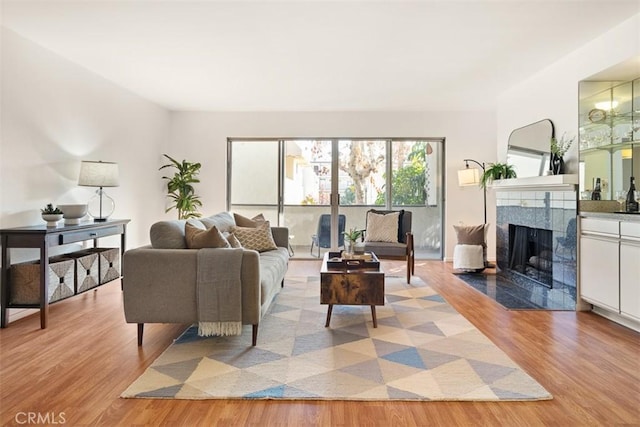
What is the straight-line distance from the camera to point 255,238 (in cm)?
418

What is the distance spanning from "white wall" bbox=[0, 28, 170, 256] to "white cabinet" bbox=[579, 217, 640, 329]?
5276mm

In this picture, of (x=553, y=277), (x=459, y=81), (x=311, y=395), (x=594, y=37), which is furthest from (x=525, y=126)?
(x=311, y=395)

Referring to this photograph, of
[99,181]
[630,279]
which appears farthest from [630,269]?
[99,181]

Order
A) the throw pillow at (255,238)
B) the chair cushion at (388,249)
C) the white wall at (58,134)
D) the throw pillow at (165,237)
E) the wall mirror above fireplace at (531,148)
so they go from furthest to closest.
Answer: the chair cushion at (388,249)
the wall mirror above fireplace at (531,148)
the throw pillow at (255,238)
the white wall at (58,134)
the throw pillow at (165,237)

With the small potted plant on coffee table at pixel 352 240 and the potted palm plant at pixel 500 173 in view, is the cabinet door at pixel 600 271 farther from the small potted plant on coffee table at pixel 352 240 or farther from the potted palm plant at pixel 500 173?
the small potted plant on coffee table at pixel 352 240

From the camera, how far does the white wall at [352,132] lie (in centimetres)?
648

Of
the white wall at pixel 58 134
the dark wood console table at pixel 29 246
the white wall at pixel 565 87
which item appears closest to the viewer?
the dark wood console table at pixel 29 246

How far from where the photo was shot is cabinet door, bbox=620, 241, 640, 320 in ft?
9.89

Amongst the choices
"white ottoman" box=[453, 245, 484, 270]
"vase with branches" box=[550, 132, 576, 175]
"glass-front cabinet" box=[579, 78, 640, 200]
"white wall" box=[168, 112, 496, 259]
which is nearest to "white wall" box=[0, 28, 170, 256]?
"white wall" box=[168, 112, 496, 259]

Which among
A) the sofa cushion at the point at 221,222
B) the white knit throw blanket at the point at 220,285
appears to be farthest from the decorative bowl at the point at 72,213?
the white knit throw blanket at the point at 220,285

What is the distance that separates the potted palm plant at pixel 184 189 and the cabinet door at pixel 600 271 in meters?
5.38

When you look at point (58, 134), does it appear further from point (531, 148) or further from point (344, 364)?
point (531, 148)

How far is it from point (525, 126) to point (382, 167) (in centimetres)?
246

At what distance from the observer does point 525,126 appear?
15.4 feet
